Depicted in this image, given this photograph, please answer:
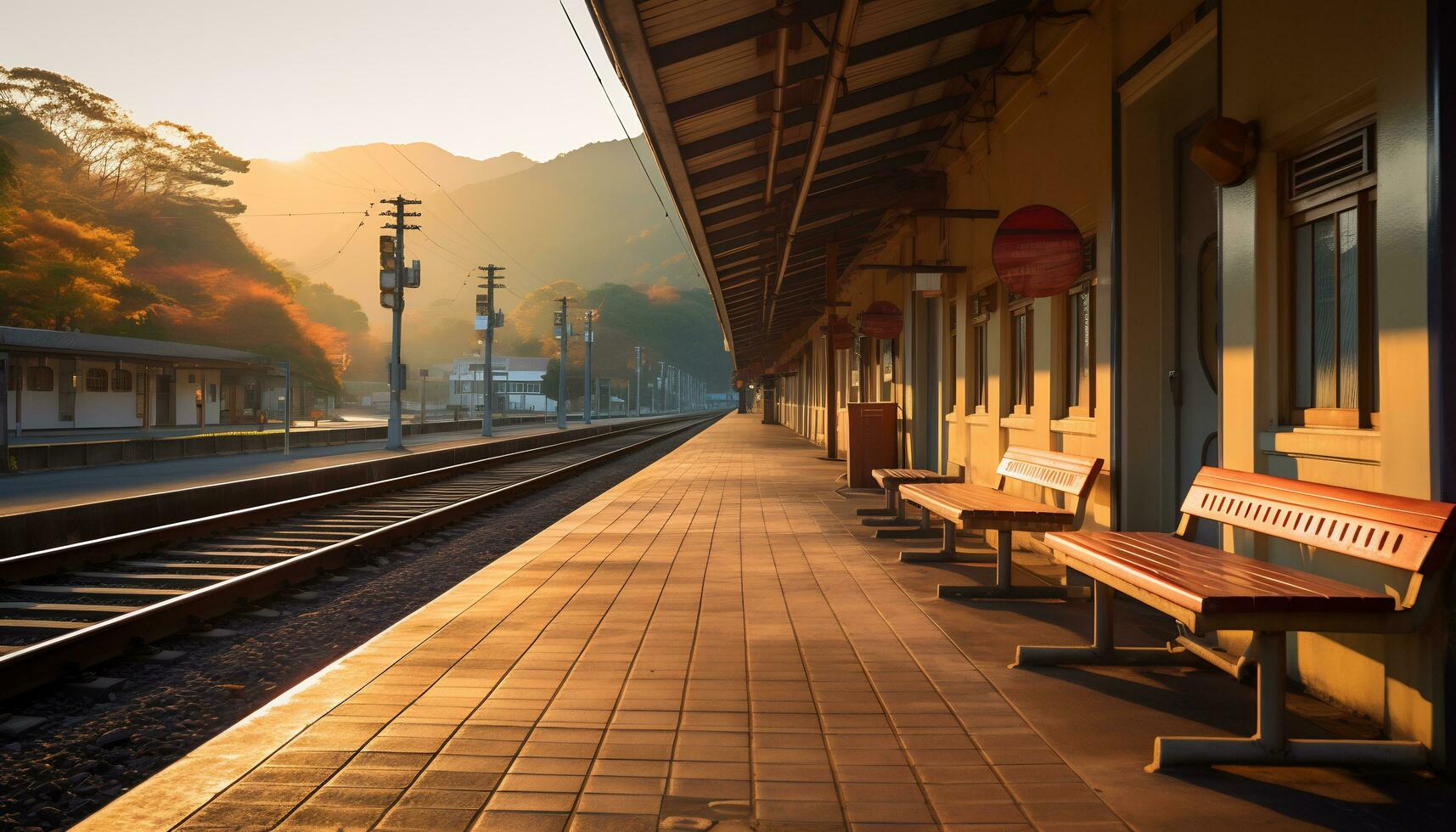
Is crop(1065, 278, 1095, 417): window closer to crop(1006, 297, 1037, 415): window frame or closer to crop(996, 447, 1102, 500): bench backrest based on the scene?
crop(1006, 297, 1037, 415): window frame

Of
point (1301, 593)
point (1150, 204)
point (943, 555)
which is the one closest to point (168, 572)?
point (943, 555)

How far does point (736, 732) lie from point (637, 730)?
351mm

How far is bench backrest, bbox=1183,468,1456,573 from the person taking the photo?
123 inches

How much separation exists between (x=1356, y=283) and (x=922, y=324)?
10.0m

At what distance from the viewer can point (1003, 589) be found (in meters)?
6.37

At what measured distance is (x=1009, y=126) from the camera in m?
9.32

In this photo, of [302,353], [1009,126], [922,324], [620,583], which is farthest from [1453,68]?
[302,353]

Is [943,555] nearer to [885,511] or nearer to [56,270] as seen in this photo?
[885,511]

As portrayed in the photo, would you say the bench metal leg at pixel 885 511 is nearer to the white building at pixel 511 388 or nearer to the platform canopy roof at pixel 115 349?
the platform canopy roof at pixel 115 349

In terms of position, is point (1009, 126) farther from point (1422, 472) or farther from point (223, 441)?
point (223, 441)

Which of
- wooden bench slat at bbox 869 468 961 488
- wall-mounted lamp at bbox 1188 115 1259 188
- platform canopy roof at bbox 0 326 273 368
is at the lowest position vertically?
wooden bench slat at bbox 869 468 961 488

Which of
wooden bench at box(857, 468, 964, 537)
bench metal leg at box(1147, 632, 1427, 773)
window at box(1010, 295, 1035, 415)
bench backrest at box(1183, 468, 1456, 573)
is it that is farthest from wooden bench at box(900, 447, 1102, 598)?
bench metal leg at box(1147, 632, 1427, 773)

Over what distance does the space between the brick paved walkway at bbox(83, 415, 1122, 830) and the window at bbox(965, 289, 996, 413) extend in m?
A: 4.70

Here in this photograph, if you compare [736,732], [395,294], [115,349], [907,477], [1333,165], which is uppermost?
[395,294]
